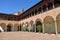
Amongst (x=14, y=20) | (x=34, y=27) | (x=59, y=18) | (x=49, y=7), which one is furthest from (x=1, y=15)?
(x=59, y=18)

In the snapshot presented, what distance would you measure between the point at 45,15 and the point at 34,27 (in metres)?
6.40

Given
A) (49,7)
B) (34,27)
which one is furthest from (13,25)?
(49,7)

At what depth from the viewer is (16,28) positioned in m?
37.7

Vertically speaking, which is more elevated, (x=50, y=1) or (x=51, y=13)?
(x=50, y=1)

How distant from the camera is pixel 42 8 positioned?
22.1m

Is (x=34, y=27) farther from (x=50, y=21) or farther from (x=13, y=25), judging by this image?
(x=13, y=25)

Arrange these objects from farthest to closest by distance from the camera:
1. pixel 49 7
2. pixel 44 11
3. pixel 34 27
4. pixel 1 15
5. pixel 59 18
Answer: pixel 1 15 → pixel 34 27 → pixel 44 11 → pixel 49 7 → pixel 59 18

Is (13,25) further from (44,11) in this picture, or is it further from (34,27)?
(44,11)

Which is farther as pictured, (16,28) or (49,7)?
(16,28)

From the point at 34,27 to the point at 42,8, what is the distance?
19.6 ft

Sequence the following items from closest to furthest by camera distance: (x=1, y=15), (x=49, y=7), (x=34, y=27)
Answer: (x=49, y=7)
(x=34, y=27)
(x=1, y=15)

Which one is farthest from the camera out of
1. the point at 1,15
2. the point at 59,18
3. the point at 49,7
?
the point at 1,15

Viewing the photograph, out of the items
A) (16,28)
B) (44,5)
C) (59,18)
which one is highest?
(44,5)

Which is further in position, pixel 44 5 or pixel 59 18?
pixel 44 5
